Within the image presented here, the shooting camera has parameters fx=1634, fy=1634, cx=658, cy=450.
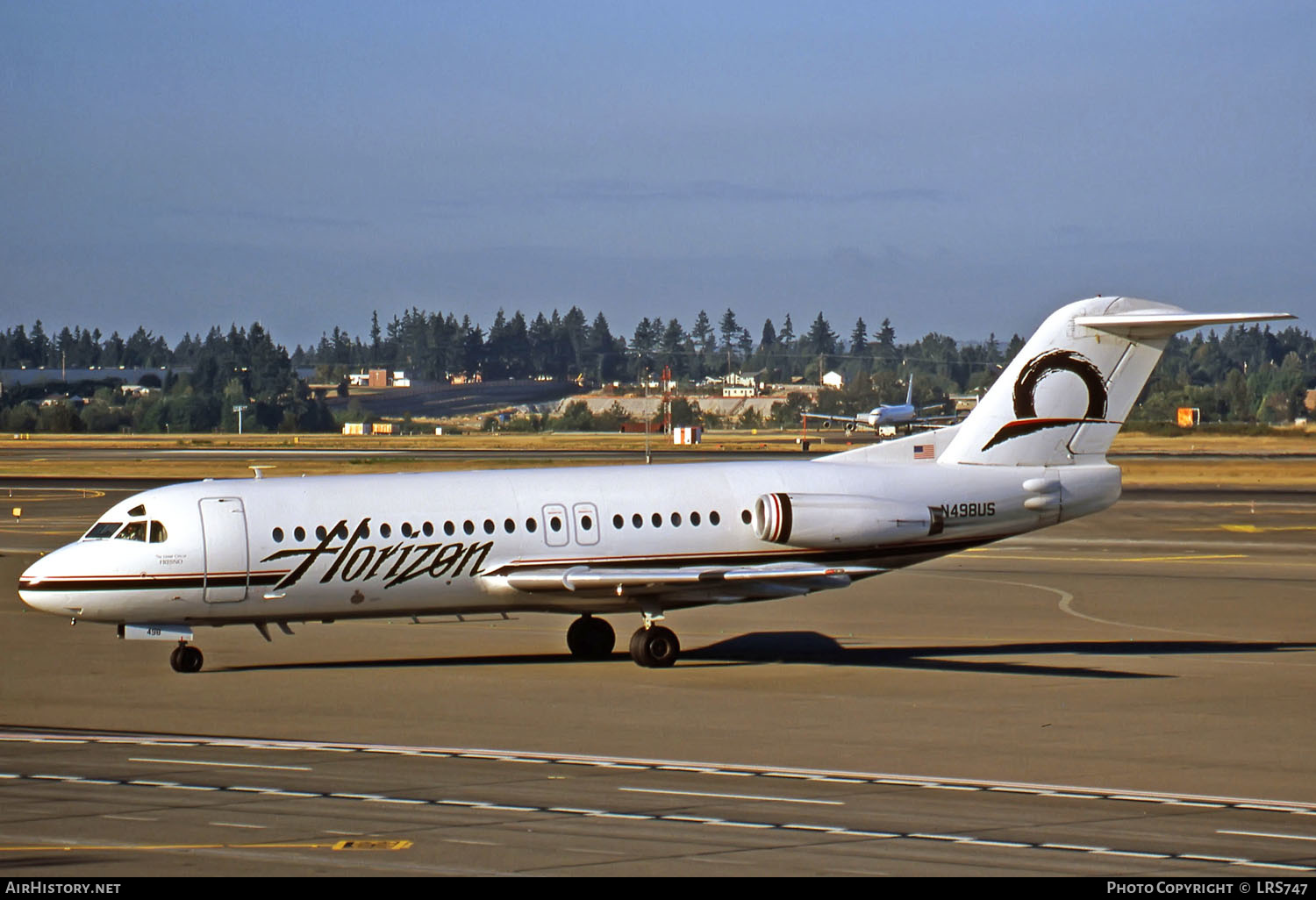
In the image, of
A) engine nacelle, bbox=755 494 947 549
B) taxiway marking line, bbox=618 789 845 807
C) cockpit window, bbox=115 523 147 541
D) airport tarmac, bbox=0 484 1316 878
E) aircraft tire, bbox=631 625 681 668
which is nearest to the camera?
airport tarmac, bbox=0 484 1316 878

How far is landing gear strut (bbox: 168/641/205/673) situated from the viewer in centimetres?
2722

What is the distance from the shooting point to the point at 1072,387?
30.8 meters

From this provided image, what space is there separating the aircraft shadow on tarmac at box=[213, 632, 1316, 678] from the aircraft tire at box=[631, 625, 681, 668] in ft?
3.08

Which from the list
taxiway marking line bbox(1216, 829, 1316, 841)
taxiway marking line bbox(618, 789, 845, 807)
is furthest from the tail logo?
taxiway marking line bbox(1216, 829, 1316, 841)

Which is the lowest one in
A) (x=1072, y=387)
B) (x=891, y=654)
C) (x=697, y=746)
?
(x=891, y=654)

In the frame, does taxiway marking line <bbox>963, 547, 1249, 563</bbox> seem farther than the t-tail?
Yes

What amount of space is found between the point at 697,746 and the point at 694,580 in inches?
265

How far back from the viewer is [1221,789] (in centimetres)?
1798

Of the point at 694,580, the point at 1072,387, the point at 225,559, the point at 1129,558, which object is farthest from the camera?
the point at 1129,558

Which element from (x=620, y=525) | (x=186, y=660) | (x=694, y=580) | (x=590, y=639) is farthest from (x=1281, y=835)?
(x=186, y=660)

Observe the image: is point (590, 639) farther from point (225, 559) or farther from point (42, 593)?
point (42, 593)

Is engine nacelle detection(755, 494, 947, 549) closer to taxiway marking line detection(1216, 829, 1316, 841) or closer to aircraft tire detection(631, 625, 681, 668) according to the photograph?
aircraft tire detection(631, 625, 681, 668)

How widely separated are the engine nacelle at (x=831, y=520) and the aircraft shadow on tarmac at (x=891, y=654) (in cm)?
214

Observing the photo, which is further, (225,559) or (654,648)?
(654,648)
